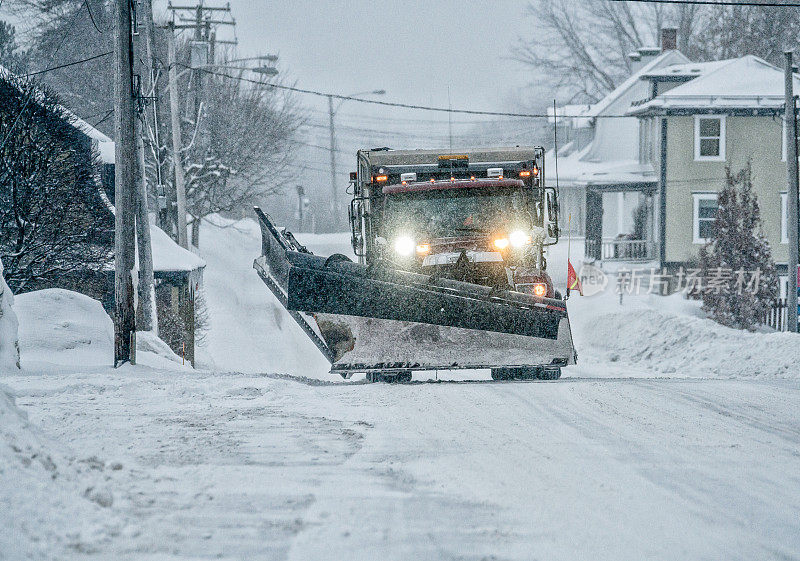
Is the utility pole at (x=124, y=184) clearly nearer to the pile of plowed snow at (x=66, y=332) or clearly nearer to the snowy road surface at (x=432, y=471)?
the pile of plowed snow at (x=66, y=332)

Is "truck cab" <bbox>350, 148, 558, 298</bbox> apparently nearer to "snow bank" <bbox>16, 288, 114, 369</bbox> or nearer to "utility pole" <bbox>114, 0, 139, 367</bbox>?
"utility pole" <bbox>114, 0, 139, 367</bbox>

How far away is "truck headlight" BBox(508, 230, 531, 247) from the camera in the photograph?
13.2 metres

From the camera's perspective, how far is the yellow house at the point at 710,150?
115 ft

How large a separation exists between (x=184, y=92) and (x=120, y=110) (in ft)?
89.7

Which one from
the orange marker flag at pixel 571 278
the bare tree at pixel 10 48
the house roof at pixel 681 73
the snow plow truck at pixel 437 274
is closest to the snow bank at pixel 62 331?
the snow plow truck at pixel 437 274

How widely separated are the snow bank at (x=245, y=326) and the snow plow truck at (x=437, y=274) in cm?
802

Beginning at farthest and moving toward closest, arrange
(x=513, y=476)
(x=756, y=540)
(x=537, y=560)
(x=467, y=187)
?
(x=467, y=187) < (x=513, y=476) < (x=756, y=540) < (x=537, y=560)

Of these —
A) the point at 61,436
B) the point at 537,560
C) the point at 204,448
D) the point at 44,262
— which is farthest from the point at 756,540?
the point at 44,262

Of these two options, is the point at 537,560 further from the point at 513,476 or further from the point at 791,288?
the point at 791,288

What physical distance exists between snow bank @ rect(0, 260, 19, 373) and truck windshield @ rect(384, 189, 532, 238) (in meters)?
4.87

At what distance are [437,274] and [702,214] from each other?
26.9 m

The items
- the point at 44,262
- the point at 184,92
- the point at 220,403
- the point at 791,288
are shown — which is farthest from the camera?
the point at 184,92

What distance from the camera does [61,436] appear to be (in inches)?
293

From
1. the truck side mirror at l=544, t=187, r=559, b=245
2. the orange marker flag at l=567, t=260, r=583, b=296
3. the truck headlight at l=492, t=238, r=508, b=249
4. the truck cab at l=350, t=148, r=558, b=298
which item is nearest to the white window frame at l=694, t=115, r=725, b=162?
the orange marker flag at l=567, t=260, r=583, b=296
